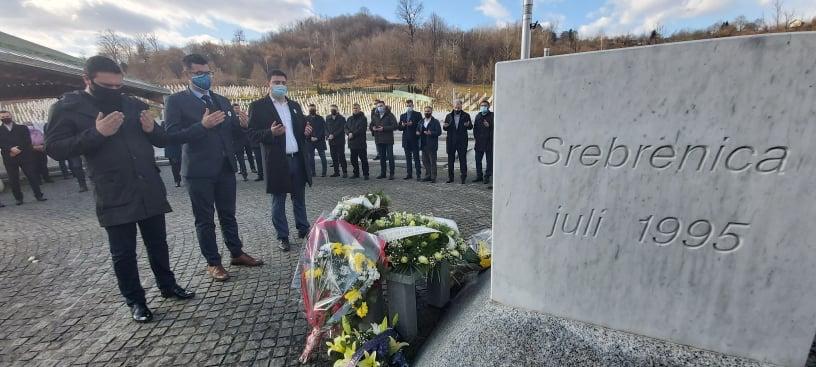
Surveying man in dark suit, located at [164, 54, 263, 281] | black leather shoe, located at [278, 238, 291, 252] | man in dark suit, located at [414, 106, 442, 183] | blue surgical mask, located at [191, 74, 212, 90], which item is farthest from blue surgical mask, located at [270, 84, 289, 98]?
man in dark suit, located at [414, 106, 442, 183]

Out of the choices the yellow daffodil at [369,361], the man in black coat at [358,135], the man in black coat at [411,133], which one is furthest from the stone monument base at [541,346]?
the man in black coat at [358,135]

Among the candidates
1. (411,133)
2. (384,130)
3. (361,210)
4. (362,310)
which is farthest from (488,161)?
(362,310)

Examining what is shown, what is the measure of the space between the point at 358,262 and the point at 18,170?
31.2ft

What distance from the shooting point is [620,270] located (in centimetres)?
179

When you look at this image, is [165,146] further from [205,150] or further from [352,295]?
[352,295]

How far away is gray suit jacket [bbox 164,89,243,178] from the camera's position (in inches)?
126

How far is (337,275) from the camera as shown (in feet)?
7.28

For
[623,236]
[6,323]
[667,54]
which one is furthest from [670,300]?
[6,323]

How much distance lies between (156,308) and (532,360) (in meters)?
3.01

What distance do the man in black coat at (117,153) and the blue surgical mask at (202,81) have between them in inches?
23.3

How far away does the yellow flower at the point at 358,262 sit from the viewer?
2139 mm

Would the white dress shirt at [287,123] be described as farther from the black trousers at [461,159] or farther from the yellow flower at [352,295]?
the black trousers at [461,159]

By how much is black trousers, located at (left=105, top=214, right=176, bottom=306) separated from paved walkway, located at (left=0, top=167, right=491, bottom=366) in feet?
0.76

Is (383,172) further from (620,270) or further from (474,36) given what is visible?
(474,36)
